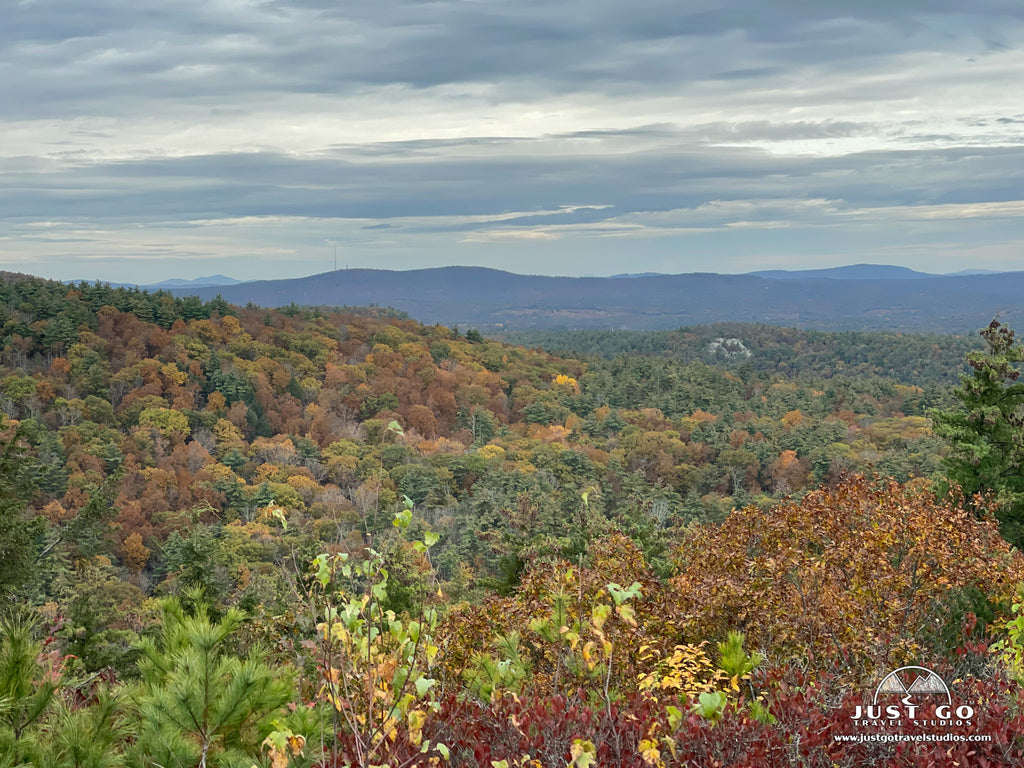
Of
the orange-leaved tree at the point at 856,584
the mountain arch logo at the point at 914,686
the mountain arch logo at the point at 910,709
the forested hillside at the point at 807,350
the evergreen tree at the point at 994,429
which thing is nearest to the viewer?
the mountain arch logo at the point at 910,709

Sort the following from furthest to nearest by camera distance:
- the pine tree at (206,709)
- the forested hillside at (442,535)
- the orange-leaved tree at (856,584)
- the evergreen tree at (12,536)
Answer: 1. the evergreen tree at (12,536)
2. the orange-leaved tree at (856,584)
3. the forested hillside at (442,535)
4. the pine tree at (206,709)

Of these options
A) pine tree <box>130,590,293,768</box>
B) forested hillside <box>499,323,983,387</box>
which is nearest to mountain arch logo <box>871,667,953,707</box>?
pine tree <box>130,590,293,768</box>

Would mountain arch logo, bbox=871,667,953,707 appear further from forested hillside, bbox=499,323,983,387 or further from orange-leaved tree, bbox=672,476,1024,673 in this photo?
forested hillside, bbox=499,323,983,387

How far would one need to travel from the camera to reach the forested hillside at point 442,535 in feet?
11.8

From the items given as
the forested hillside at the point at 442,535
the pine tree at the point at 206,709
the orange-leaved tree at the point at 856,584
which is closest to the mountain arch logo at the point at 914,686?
the forested hillside at the point at 442,535

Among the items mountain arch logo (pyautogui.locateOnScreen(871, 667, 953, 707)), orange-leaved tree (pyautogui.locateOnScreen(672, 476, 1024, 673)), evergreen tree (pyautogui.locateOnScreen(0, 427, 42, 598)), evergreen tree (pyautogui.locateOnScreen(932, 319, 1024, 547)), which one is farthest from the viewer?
evergreen tree (pyautogui.locateOnScreen(932, 319, 1024, 547))

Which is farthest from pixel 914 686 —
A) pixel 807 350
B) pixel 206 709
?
pixel 807 350

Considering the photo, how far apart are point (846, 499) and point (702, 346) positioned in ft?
577

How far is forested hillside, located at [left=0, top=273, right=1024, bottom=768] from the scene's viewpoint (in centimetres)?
359

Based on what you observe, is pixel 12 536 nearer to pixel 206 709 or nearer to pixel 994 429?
pixel 206 709

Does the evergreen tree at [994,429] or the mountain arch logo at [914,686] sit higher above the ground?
the mountain arch logo at [914,686]

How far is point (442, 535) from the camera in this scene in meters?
7.39

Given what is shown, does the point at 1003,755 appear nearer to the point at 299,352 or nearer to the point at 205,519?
the point at 205,519

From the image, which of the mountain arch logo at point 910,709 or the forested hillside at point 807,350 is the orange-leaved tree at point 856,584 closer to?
the mountain arch logo at point 910,709
